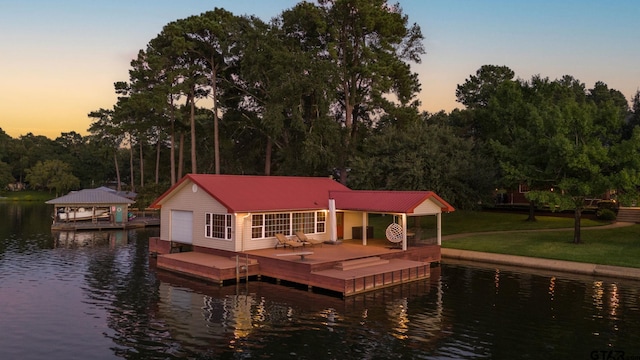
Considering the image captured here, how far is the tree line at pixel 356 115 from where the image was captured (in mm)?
33594

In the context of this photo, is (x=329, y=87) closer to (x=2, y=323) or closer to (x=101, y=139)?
(x=2, y=323)

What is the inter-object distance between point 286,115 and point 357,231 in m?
23.1

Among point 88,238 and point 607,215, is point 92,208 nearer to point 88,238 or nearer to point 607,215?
point 88,238

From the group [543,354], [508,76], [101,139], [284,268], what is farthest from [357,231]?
[101,139]

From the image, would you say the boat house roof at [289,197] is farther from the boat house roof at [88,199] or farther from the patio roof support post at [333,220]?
the boat house roof at [88,199]

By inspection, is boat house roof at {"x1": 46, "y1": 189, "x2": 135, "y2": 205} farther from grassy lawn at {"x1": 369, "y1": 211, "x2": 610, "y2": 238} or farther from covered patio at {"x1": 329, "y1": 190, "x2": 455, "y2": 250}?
covered patio at {"x1": 329, "y1": 190, "x2": 455, "y2": 250}

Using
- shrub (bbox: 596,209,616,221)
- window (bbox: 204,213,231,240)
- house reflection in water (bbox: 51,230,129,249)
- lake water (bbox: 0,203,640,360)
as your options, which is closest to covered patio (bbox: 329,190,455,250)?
lake water (bbox: 0,203,640,360)

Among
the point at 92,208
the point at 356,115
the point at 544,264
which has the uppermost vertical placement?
the point at 356,115

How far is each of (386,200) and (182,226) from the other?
1327 centimetres

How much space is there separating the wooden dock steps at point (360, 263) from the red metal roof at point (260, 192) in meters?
5.63

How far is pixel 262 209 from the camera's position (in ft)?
91.6

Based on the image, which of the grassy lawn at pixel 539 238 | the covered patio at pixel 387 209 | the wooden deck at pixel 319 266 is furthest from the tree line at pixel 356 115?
the wooden deck at pixel 319 266

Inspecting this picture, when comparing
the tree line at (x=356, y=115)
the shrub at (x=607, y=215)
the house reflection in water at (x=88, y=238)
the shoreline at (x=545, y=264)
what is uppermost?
the tree line at (x=356, y=115)

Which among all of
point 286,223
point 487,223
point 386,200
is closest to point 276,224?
point 286,223
